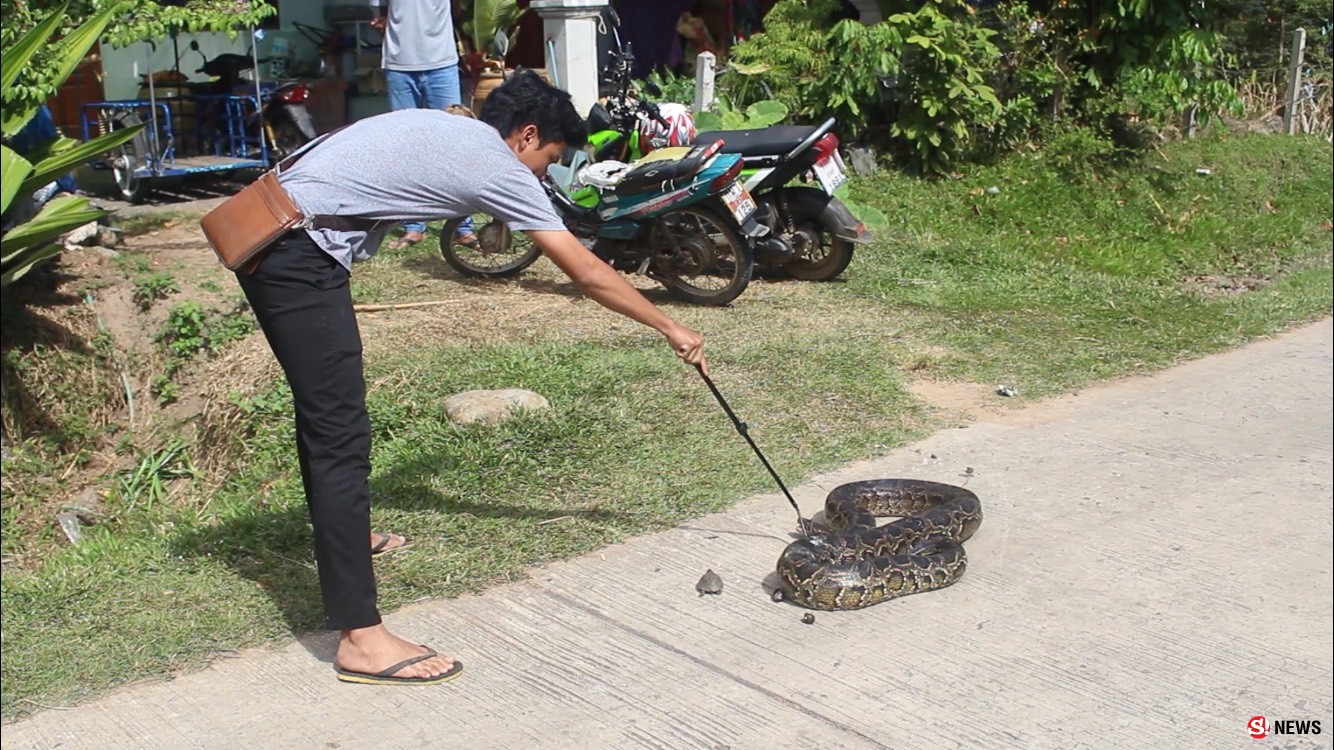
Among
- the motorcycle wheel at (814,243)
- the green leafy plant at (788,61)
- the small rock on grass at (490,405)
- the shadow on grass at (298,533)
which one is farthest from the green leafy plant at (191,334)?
the green leafy plant at (788,61)

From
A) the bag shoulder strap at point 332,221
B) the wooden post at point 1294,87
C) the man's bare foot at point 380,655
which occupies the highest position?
the bag shoulder strap at point 332,221

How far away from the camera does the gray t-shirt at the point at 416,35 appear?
9102 mm

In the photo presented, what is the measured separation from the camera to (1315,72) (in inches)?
547

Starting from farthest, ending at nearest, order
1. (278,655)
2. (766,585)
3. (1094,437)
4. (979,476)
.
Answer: (1094,437)
(979,476)
(766,585)
(278,655)

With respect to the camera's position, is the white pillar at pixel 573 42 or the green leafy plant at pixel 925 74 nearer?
the green leafy plant at pixel 925 74

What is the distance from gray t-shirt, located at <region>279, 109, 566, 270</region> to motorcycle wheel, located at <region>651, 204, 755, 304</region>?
419 cm

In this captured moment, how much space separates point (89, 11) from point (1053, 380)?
6.39 metres

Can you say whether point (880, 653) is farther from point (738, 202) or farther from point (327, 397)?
point (738, 202)

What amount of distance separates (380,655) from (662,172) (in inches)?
181

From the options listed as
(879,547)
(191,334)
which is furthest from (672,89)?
(879,547)

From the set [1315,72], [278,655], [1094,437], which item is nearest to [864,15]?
[1315,72]

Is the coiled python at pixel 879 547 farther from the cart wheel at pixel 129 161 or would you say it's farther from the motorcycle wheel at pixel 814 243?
the cart wheel at pixel 129 161

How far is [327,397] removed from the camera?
4.01 metres

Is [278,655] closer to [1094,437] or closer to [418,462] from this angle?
[418,462]
